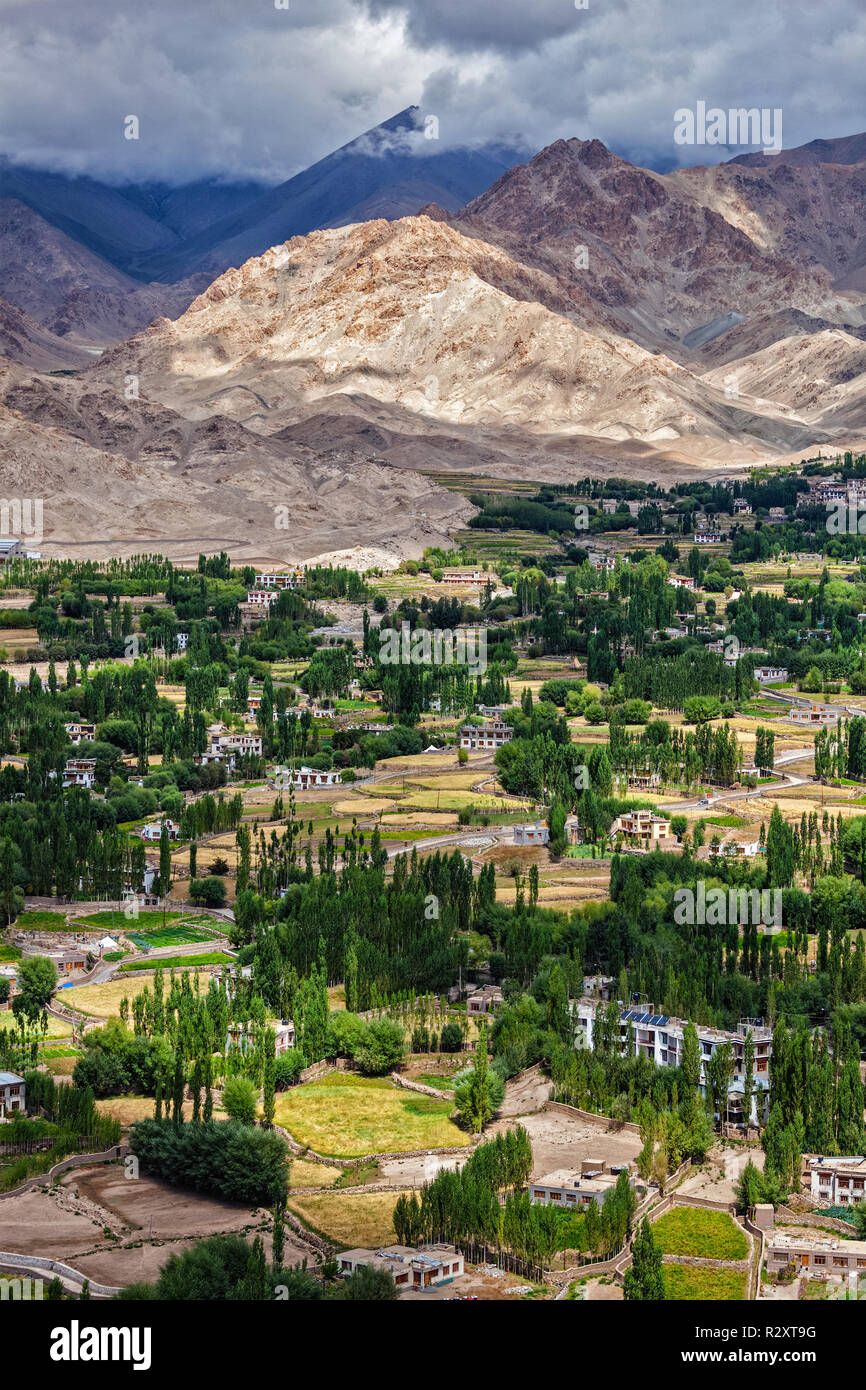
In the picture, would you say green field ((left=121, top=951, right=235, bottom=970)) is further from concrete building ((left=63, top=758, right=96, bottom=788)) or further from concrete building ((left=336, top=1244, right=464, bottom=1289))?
concrete building ((left=63, top=758, right=96, bottom=788))

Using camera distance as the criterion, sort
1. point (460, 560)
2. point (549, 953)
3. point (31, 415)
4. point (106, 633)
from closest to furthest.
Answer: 1. point (549, 953)
2. point (106, 633)
3. point (460, 560)
4. point (31, 415)

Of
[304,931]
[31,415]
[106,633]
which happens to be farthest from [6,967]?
[31,415]

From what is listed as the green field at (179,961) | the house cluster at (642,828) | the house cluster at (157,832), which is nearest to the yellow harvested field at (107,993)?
the green field at (179,961)

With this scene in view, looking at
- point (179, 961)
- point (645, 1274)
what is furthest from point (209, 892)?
point (645, 1274)

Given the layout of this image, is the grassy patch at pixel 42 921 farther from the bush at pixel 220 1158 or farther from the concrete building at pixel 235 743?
the concrete building at pixel 235 743
